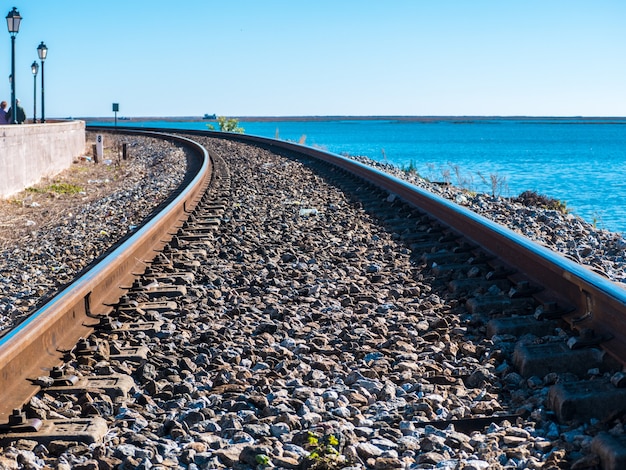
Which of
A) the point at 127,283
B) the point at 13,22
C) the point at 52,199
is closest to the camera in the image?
the point at 127,283

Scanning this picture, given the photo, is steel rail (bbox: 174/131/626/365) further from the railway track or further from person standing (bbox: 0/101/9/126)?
person standing (bbox: 0/101/9/126)

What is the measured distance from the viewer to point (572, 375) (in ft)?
13.1

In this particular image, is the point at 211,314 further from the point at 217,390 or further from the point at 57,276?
the point at 57,276

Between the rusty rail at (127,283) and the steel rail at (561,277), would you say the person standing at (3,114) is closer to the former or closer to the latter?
the rusty rail at (127,283)

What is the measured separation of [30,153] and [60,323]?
1344 cm

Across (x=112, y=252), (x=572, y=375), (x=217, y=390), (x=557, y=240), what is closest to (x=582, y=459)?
(x=572, y=375)

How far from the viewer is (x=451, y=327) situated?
16.8 ft

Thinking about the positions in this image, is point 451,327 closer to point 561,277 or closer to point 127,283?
point 561,277

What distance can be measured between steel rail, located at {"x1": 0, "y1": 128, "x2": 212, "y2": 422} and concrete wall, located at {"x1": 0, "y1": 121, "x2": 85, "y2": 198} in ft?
26.9

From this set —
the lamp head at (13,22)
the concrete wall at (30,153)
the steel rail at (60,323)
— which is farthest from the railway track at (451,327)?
the lamp head at (13,22)

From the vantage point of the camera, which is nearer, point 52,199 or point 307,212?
point 307,212

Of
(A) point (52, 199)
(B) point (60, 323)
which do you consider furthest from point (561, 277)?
(A) point (52, 199)

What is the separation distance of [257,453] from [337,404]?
0.66 m

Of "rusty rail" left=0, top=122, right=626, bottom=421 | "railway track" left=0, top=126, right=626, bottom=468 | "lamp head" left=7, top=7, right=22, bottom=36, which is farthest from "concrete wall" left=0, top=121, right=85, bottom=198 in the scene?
"railway track" left=0, top=126, right=626, bottom=468
